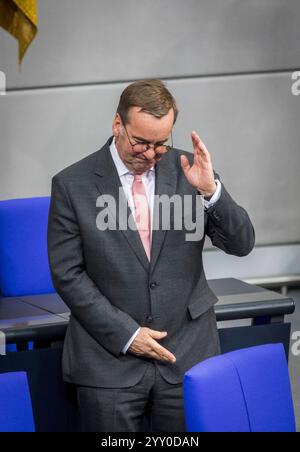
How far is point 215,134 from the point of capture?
487 centimetres

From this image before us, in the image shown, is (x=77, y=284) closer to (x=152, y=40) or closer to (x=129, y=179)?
(x=129, y=179)

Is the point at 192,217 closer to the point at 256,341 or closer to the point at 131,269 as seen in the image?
the point at 131,269

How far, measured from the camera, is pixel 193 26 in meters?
4.73

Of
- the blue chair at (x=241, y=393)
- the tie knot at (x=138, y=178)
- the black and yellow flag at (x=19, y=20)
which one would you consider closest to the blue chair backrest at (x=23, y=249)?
the tie knot at (x=138, y=178)

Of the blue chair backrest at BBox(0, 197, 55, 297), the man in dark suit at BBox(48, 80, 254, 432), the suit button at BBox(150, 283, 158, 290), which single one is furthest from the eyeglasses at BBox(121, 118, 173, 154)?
the blue chair backrest at BBox(0, 197, 55, 297)

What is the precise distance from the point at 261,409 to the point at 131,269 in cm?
52

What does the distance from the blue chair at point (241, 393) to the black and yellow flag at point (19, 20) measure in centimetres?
82

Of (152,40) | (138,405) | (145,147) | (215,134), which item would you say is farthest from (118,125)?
(215,134)

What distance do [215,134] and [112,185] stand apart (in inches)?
103

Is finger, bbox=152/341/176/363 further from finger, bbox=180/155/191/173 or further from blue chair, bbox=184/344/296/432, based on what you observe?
finger, bbox=180/155/191/173

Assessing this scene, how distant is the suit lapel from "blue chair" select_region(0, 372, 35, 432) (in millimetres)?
529

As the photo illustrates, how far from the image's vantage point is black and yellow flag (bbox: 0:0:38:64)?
1313 mm

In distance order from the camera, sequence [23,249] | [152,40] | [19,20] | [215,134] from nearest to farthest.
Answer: [19,20], [23,249], [152,40], [215,134]
